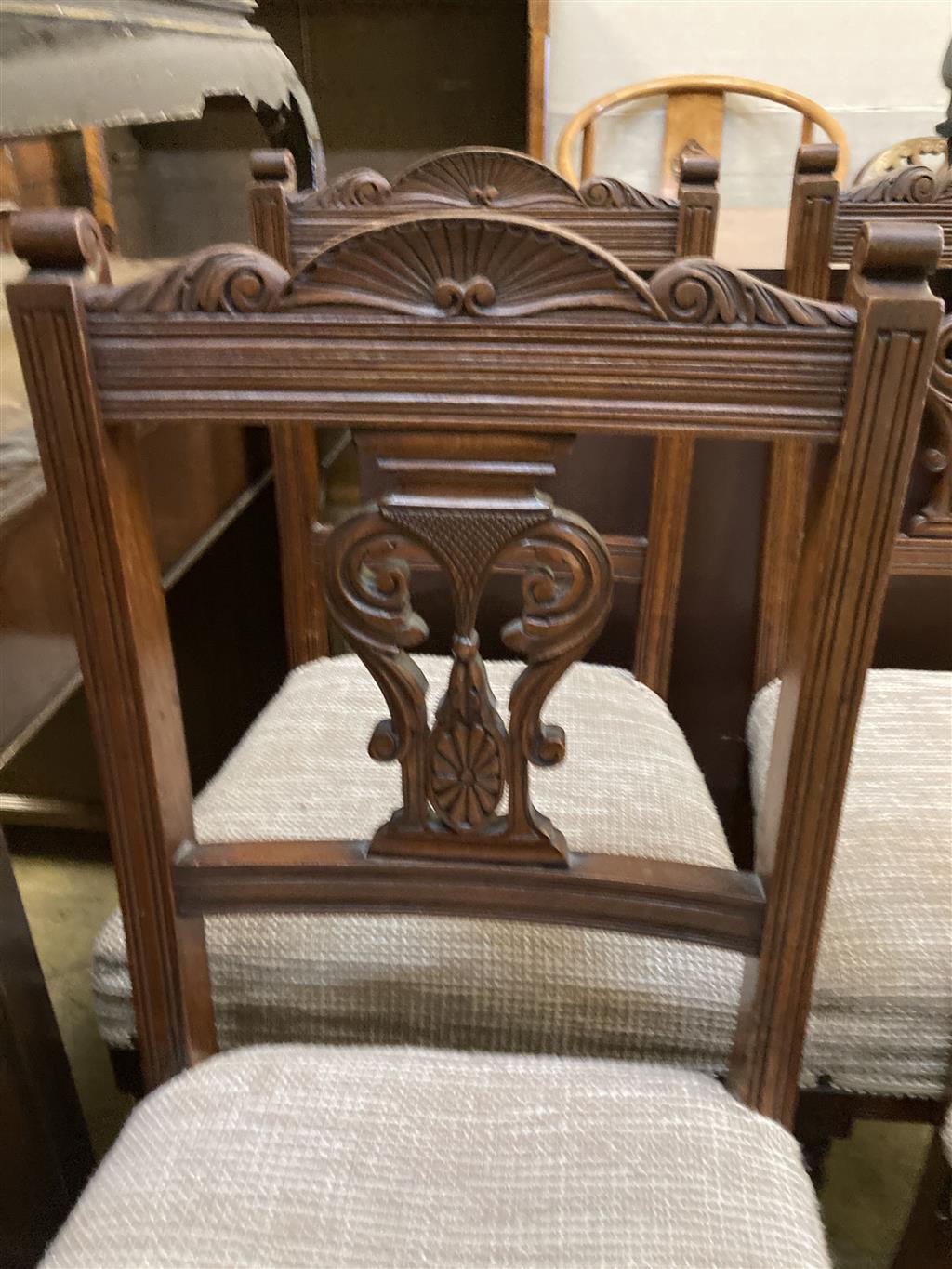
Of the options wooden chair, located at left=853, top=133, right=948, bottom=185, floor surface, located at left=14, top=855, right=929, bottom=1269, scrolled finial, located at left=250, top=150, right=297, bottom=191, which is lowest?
floor surface, located at left=14, top=855, right=929, bottom=1269

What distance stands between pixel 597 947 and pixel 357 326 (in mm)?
443

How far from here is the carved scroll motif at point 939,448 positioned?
34.3 inches

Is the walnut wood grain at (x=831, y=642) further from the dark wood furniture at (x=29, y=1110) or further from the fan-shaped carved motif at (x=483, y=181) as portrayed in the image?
the fan-shaped carved motif at (x=483, y=181)

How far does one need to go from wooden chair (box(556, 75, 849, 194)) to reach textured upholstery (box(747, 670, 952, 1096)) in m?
1.57

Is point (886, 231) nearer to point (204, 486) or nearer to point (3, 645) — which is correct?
point (3, 645)

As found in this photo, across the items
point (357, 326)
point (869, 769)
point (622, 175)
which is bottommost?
point (869, 769)

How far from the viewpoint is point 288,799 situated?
784 millimetres

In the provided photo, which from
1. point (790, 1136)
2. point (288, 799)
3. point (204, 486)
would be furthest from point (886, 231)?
point (204, 486)

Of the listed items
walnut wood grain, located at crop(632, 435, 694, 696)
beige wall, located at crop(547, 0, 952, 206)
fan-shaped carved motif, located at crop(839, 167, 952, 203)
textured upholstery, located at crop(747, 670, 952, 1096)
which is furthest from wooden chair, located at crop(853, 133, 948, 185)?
textured upholstery, located at crop(747, 670, 952, 1096)

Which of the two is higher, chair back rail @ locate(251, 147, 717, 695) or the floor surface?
chair back rail @ locate(251, 147, 717, 695)

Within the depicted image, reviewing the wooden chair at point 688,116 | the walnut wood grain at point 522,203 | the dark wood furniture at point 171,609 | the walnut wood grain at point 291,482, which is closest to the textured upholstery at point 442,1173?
the dark wood furniture at point 171,609

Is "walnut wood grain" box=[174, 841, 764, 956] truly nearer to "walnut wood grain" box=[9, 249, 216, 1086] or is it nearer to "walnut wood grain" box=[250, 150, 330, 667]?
"walnut wood grain" box=[9, 249, 216, 1086]

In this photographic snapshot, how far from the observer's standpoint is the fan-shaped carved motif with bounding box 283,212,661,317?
0.42 metres

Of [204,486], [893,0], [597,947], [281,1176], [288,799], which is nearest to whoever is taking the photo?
[281,1176]
